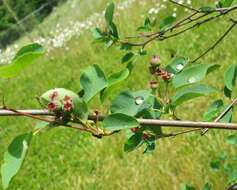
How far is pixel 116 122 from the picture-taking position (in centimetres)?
112

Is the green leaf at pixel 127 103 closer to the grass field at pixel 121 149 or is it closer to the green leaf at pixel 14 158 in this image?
the green leaf at pixel 14 158

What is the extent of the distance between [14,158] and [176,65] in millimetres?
512

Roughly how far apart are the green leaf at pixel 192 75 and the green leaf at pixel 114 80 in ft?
0.50

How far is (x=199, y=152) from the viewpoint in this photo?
397 centimetres

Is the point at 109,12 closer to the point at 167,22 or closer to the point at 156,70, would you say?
the point at 156,70

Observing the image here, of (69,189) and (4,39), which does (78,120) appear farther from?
(4,39)

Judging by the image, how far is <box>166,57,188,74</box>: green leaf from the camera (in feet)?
4.59

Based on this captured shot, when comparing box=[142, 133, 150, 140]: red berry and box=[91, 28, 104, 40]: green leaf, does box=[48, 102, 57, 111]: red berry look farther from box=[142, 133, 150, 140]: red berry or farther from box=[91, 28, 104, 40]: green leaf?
box=[91, 28, 104, 40]: green leaf

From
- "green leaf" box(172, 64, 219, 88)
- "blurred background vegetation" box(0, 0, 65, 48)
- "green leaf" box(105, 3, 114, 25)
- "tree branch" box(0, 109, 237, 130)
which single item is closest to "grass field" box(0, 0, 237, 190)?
"green leaf" box(105, 3, 114, 25)

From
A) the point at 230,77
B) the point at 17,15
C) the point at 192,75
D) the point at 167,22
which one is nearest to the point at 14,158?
the point at 192,75

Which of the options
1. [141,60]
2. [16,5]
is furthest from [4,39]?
[141,60]

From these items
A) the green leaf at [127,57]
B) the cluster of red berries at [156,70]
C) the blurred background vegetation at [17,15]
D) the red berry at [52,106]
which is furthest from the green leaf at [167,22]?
the blurred background vegetation at [17,15]

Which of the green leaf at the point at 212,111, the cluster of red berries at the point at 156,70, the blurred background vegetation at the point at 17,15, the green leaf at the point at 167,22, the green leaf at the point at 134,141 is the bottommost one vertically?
the blurred background vegetation at the point at 17,15

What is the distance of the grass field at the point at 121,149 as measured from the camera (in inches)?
154
